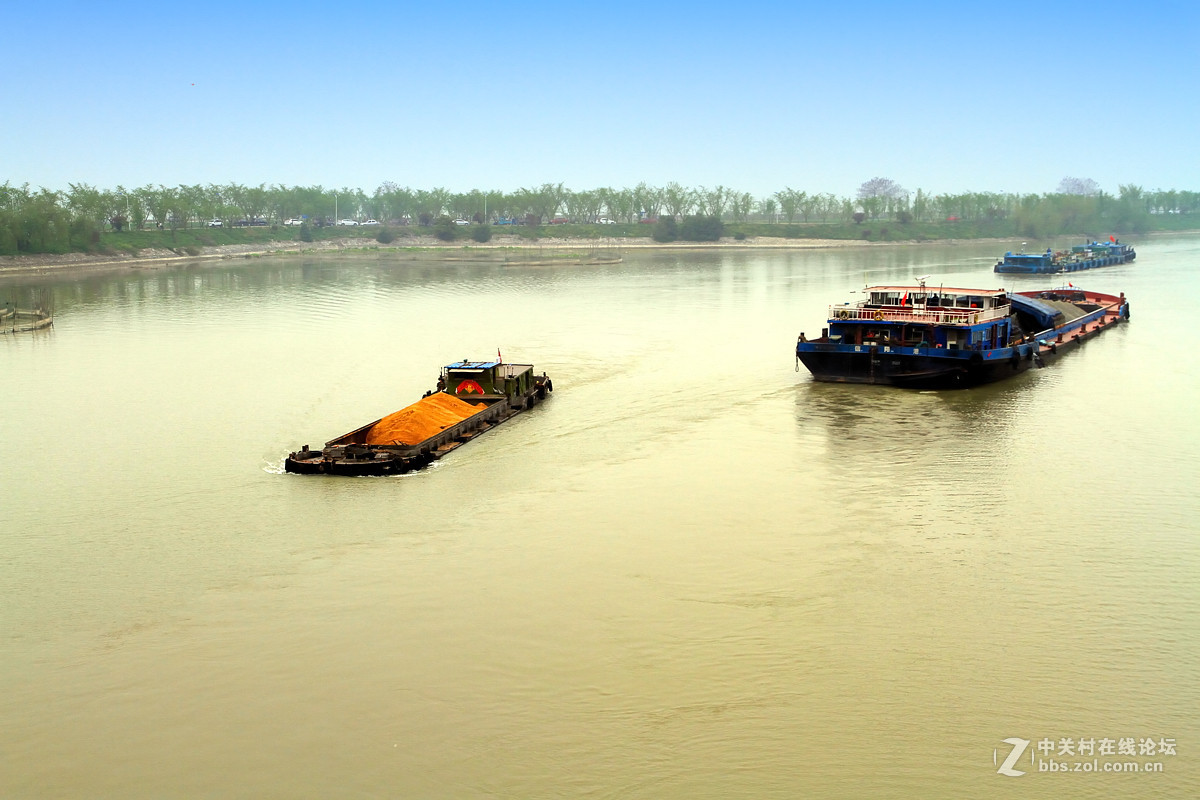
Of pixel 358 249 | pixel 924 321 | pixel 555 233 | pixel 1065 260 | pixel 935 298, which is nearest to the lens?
pixel 924 321

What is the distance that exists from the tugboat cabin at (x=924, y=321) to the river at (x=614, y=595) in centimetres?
198

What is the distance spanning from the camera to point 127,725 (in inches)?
497

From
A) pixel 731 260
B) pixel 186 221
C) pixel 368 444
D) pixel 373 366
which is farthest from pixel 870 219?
pixel 368 444

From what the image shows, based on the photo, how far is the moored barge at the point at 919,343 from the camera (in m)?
32.5

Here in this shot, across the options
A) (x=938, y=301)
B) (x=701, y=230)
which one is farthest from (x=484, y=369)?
(x=701, y=230)

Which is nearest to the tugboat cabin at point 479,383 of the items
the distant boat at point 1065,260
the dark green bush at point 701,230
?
the distant boat at point 1065,260

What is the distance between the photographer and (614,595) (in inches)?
635

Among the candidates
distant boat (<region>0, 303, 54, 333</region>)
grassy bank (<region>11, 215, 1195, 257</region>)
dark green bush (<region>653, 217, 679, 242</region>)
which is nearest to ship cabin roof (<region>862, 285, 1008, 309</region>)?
distant boat (<region>0, 303, 54, 333</region>)

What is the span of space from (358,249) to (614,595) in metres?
122

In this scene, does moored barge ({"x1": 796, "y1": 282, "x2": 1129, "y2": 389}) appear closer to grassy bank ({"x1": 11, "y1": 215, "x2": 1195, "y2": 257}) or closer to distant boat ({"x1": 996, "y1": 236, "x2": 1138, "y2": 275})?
distant boat ({"x1": 996, "y1": 236, "x2": 1138, "y2": 275})

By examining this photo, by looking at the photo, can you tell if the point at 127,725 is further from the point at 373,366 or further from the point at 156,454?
the point at 373,366

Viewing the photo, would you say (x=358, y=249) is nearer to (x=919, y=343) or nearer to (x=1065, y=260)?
(x=1065, y=260)

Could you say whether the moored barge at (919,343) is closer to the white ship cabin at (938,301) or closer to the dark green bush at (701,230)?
the white ship cabin at (938,301)

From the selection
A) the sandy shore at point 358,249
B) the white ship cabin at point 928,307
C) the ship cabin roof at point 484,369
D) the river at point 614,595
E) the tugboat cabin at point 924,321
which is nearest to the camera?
the river at point 614,595
